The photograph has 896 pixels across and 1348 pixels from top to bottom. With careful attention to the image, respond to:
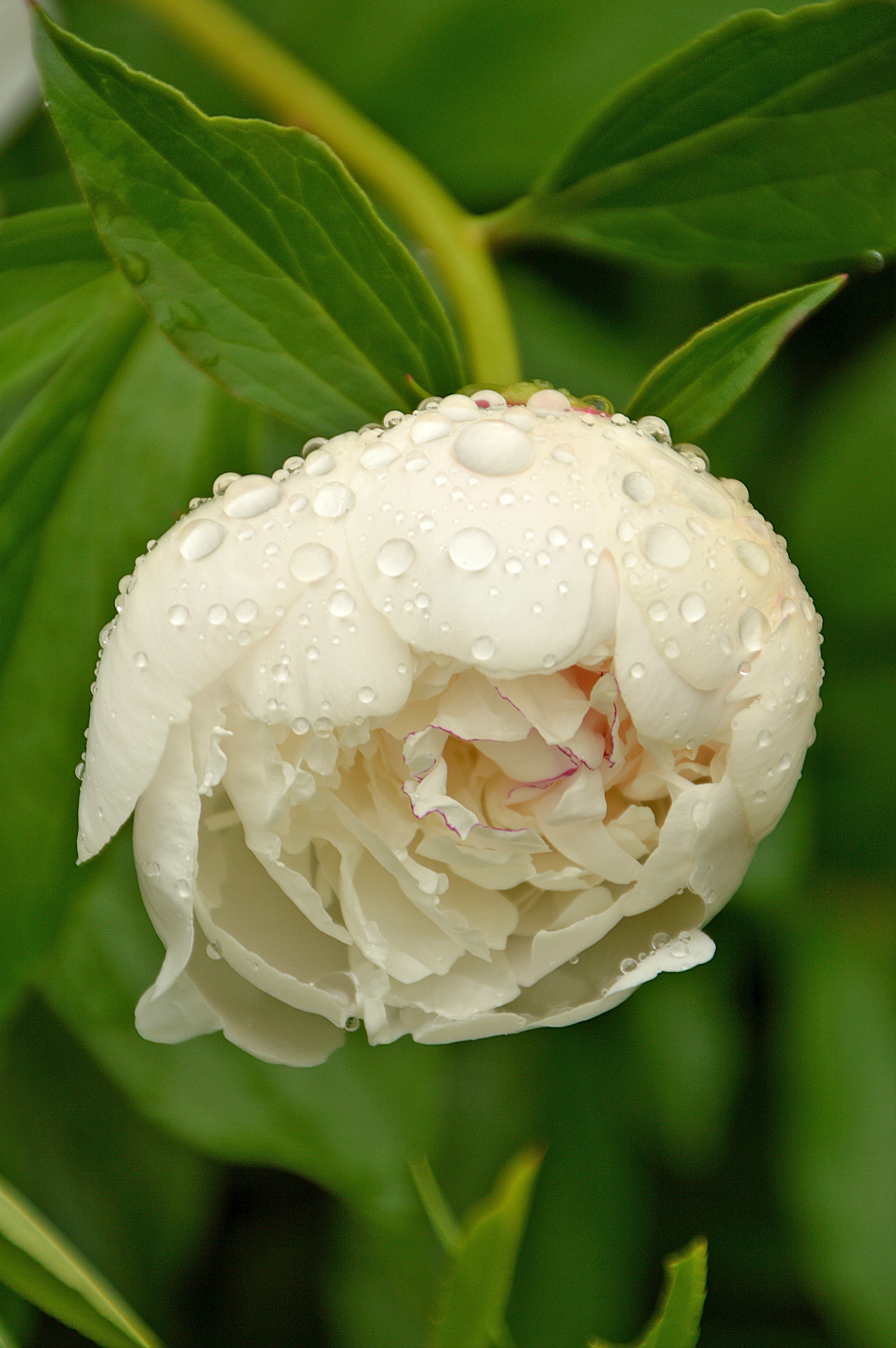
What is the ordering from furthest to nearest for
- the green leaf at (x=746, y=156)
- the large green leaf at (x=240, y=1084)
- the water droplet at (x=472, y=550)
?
the large green leaf at (x=240, y=1084) → the green leaf at (x=746, y=156) → the water droplet at (x=472, y=550)

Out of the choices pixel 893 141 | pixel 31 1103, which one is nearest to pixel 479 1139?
pixel 31 1103

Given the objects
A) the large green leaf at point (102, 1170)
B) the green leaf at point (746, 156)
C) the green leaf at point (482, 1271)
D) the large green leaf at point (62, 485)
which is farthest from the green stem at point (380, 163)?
the large green leaf at point (102, 1170)

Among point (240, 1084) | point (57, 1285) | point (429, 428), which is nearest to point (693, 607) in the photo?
point (429, 428)

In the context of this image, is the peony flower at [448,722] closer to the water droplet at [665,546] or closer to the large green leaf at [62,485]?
the water droplet at [665,546]

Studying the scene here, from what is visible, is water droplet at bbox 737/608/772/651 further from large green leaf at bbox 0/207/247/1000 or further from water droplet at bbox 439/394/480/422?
large green leaf at bbox 0/207/247/1000

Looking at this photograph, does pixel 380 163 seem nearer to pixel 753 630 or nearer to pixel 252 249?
pixel 252 249

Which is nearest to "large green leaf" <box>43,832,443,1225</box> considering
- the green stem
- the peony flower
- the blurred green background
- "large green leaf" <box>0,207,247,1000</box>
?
the blurred green background

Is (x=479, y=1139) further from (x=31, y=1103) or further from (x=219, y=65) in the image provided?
(x=219, y=65)
